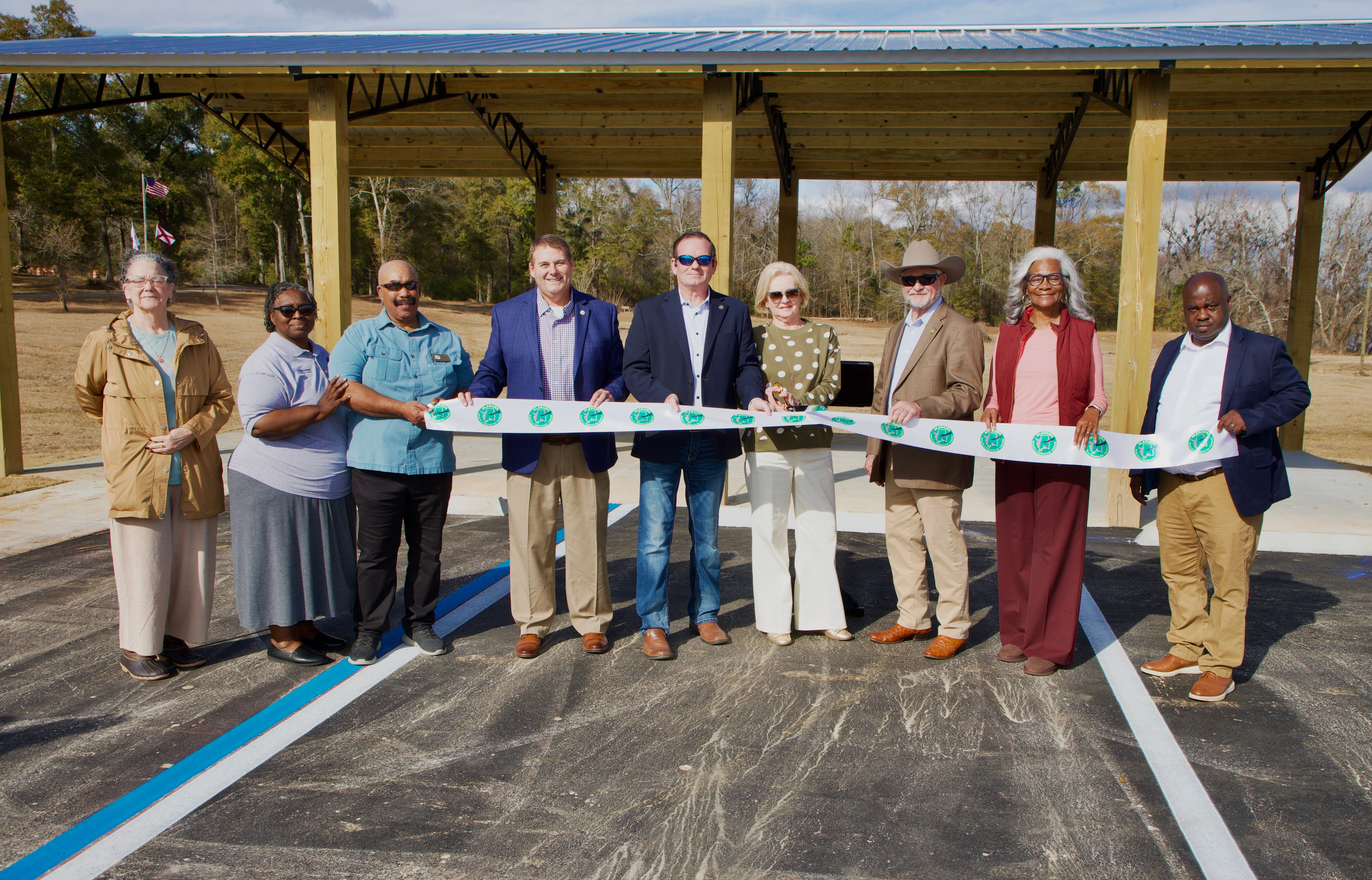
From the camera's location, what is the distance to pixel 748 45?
328 inches

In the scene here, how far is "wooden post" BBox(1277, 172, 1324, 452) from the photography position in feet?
39.9

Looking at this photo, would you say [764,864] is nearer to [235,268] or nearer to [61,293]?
[61,293]

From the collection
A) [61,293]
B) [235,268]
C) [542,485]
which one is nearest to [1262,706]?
[542,485]

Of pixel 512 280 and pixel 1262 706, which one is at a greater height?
pixel 512 280

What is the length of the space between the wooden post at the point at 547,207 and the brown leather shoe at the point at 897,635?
1046 centimetres

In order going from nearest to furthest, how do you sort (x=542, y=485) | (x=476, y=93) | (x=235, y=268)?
(x=542, y=485) < (x=476, y=93) < (x=235, y=268)

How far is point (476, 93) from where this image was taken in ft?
32.7

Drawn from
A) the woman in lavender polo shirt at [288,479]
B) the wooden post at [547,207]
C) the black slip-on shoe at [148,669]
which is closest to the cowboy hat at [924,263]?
the woman in lavender polo shirt at [288,479]

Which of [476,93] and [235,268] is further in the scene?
[235,268]

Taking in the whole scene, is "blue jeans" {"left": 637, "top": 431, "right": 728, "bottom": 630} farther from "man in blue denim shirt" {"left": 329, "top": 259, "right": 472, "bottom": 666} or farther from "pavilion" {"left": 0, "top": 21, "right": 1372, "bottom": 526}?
→ "pavilion" {"left": 0, "top": 21, "right": 1372, "bottom": 526}

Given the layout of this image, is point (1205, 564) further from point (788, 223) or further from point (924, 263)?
point (788, 223)

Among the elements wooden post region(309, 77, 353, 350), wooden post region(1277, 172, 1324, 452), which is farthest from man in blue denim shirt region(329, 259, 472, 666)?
wooden post region(1277, 172, 1324, 452)

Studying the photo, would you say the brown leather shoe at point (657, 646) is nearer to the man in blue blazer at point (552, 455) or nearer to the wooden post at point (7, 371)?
the man in blue blazer at point (552, 455)

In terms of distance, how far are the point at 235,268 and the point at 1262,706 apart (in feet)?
185
